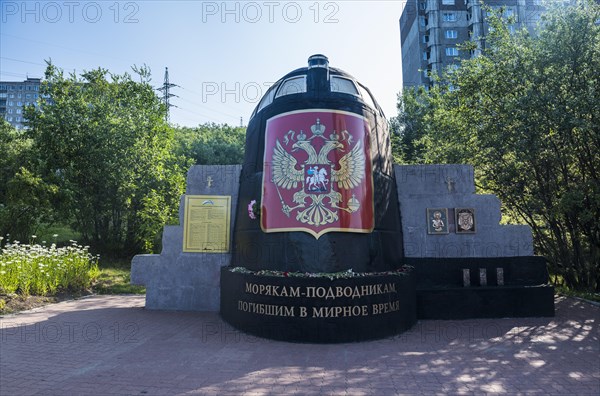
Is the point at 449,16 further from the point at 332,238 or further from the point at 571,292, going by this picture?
the point at 332,238

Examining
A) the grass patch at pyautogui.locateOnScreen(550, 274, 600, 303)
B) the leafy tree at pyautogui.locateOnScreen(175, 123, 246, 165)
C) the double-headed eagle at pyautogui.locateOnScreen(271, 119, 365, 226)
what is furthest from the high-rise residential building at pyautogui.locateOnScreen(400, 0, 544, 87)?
the double-headed eagle at pyautogui.locateOnScreen(271, 119, 365, 226)

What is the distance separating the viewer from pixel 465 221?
10609mm

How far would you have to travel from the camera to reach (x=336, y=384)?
18.3 ft

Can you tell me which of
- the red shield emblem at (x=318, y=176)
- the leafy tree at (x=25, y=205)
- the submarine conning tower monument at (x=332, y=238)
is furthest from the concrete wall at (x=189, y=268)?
the leafy tree at (x=25, y=205)

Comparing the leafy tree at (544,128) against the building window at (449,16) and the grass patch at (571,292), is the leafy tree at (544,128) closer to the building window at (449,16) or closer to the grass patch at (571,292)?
the grass patch at (571,292)

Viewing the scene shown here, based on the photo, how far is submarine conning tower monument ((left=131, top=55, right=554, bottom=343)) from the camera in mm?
8008

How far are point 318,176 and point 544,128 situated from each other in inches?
A: 295

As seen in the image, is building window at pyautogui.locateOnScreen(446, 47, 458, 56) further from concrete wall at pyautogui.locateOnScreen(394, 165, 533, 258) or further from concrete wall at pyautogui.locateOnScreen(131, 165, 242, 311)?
concrete wall at pyautogui.locateOnScreen(131, 165, 242, 311)

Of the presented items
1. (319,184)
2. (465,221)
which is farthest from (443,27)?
(319,184)

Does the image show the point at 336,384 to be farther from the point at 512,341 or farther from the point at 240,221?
the point at 240,221

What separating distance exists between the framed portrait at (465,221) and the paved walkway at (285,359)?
7.87ft

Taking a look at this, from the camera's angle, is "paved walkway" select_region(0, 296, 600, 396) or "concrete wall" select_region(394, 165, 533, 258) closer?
"paved walkway" select_region(0, 296, 600, 396)

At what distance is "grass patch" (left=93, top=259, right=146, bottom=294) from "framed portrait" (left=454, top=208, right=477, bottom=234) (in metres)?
11.1

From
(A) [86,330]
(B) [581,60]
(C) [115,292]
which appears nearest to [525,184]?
(B) [581,60]
